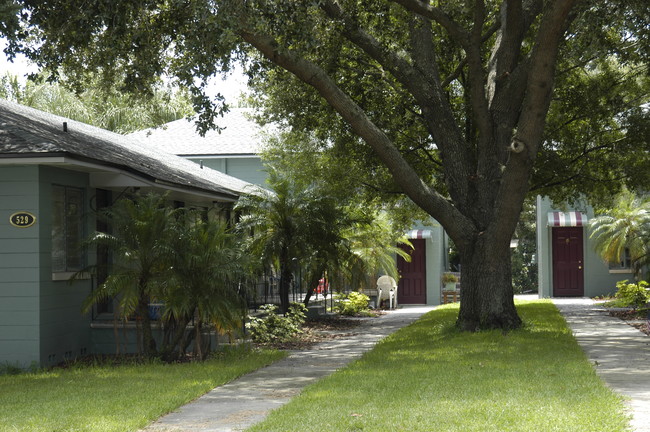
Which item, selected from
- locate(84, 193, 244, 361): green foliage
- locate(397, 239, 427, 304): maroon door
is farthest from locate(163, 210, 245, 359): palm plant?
locate(397, 239, 427, 304): maroon door

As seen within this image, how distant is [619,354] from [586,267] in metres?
16.6

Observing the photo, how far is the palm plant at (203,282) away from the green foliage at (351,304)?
34.1ft

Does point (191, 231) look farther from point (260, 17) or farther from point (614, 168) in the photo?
point (614, 168)

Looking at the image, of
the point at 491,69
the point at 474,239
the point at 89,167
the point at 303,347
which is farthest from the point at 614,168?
the point at 89,167

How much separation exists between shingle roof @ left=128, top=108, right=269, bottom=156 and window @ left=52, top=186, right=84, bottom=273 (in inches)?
525

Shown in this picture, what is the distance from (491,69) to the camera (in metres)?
15.9

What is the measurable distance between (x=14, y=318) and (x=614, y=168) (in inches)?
523

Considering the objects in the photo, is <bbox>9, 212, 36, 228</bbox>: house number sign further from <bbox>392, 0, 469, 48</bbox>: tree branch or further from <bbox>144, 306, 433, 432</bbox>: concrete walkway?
<bbox>392, 0, 469, 48</bbox>: tree branch

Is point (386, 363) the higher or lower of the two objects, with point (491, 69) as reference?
lower

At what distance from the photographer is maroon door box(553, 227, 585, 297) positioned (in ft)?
92.6

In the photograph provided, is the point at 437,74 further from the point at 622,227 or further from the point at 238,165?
the point at 238,165

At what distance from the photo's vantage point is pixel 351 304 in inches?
876

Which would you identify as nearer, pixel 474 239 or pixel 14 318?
pixel 14 318

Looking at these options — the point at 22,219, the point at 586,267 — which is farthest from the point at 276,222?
the point at 586,267
